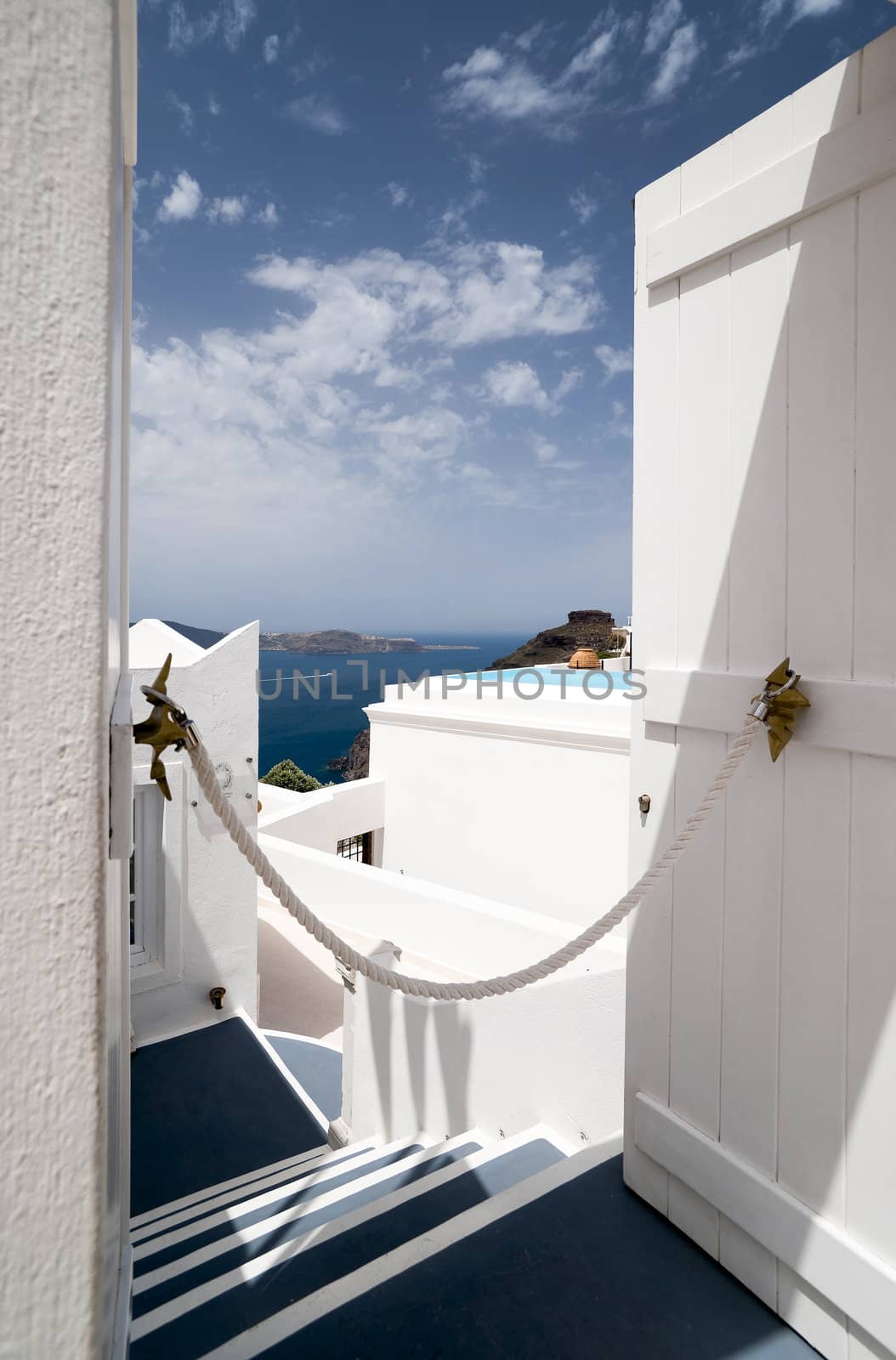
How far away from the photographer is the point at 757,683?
1.35m

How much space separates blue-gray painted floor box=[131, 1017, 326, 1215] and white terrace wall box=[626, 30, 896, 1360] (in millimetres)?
2707

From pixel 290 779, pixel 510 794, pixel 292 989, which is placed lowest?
pixel 292 989

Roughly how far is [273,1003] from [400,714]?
4.31 meters

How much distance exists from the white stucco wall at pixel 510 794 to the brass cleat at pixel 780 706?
20.8ft

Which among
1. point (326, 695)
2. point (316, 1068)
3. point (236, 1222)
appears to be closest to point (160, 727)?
point (236, 1222)

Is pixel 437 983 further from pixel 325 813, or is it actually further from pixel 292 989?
pixel 325 813

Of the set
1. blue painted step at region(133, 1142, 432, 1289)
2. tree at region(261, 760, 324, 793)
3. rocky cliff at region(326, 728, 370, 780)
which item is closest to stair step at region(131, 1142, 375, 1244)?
blue painted step at region(133, 1142, 432, 1289)

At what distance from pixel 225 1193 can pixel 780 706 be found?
10.8ft

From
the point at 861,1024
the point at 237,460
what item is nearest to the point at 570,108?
the point at 861,1024

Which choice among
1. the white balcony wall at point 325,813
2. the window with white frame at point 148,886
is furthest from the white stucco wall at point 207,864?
the white balcony wall at point 325,813

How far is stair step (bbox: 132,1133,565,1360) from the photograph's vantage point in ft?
4.20

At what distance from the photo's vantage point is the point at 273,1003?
6387mm

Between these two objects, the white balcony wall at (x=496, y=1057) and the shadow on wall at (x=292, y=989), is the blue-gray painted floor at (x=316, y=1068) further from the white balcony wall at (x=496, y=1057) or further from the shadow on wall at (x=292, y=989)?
the white balcony wall at (x=496, y=1057)

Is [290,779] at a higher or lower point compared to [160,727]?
lower
